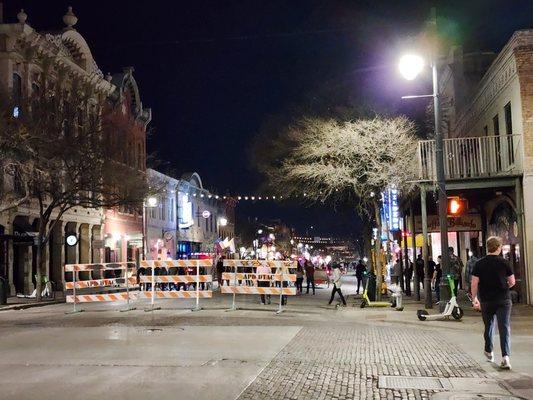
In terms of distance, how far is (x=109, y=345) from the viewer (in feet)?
39.2

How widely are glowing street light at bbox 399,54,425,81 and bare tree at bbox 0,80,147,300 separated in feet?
46.2

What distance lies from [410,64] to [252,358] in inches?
372

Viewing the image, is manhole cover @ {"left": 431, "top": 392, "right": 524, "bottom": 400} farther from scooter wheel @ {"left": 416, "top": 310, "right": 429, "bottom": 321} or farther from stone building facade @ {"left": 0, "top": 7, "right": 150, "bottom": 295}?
stone building facade @ {"left": 0, "top": 7, "right": 150, "bottom": 295}

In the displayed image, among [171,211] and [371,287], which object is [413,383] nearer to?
[371,287]

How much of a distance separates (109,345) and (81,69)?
1133 inches

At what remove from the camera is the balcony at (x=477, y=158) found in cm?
1964

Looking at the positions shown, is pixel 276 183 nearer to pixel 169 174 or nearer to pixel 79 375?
pixel 79 375

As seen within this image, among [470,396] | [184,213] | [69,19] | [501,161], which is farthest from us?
[184,213]

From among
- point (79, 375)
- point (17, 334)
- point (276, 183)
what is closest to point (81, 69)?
point (276, 183)

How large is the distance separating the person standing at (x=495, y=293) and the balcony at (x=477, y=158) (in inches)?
417

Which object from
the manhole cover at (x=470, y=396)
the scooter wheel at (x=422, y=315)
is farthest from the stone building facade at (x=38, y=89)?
the manhole cover at (x=470, y=396)

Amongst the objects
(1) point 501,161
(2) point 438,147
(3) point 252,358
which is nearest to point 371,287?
(1) point 501,161

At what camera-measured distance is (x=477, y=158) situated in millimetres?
20906

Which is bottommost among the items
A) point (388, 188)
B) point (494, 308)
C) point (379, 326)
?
point (379, 326)
